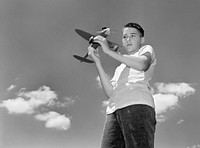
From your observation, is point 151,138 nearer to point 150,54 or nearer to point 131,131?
point 131,131

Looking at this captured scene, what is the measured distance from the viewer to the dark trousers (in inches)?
80.4

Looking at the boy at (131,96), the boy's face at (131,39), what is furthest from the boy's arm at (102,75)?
the boy's face at (131,39)

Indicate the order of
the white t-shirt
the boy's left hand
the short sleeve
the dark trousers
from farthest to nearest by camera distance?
the short sleeve
the boy's left hand
the white t-shirt
the dark trousers

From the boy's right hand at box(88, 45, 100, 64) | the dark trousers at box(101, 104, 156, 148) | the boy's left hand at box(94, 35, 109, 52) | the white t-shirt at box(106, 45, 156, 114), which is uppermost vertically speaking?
the boy's right hand at box(88, 45, 100, 64)

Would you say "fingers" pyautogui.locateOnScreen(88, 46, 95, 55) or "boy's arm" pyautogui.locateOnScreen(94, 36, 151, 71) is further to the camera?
"fingers" pyautogui.locateOnScreen(88, 46, 95, 55)

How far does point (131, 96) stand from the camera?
88.6 inches

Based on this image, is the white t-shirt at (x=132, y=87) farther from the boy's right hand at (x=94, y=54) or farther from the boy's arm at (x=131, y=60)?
the boy's right hand at (x=94, y=54)

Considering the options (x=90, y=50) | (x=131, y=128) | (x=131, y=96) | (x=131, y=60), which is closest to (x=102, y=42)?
(x=131, y=60)

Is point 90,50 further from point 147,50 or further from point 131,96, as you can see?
point 131,96

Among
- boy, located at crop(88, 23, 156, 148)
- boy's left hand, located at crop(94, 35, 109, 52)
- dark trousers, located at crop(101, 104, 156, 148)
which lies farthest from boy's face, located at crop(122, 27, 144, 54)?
dark trousers, located at crop(101, 104, 156, 148)

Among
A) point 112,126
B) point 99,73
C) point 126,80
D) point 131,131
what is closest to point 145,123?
point 131,131

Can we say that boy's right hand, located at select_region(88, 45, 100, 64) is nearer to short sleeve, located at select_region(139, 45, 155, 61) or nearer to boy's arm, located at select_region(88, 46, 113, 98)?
boy's arm, located at select_region(88, 46, 113, 98)

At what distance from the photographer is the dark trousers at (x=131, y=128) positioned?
2.04 metres

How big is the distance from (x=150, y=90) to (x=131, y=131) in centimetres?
52
